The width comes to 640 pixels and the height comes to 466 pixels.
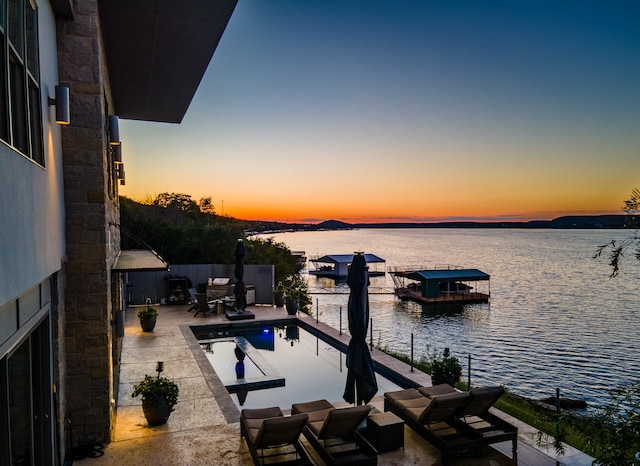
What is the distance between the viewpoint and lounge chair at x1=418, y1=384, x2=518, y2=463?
18.8 ft

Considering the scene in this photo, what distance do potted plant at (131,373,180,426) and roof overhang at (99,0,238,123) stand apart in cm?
547

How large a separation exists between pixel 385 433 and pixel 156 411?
3450mm

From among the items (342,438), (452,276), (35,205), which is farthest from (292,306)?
(452,276)

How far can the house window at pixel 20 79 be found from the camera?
2668 mm

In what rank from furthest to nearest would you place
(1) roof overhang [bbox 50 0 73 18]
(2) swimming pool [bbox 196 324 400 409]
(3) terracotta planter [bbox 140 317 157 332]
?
(3) terracotta planter [bbox 140 317 157 332], (2) swimming pool [bbox 196 324 400 409], (1) roof overhang [bbox 50 0 73 18]

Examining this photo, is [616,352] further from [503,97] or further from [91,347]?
[91,347]

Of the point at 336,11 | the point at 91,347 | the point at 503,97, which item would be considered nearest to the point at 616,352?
the point at 503,97

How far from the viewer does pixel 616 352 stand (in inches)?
963

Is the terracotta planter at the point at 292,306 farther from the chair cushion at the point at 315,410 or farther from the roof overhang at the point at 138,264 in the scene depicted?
the chair cushion at the point at 315,410

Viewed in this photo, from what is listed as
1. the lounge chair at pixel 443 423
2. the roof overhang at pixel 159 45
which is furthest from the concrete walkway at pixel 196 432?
the roof overhang at pixel 159 45

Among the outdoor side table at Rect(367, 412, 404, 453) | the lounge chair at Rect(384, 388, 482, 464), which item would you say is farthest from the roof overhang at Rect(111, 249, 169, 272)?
the lounge chair at Rect(384, 388, 482, 464)

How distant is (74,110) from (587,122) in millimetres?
25854

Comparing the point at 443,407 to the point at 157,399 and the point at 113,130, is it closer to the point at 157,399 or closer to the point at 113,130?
the point at 157,399

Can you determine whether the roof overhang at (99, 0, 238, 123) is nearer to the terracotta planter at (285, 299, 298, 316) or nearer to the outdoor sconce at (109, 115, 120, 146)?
the outdoor sconce at (109, 115, 120, 146)
